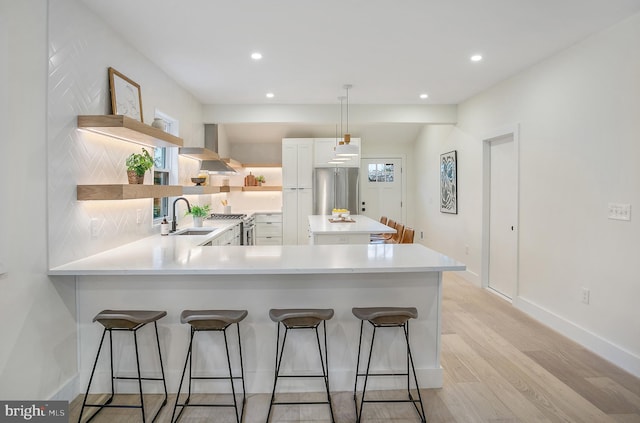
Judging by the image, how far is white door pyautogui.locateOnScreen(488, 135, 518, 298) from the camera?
168 inches

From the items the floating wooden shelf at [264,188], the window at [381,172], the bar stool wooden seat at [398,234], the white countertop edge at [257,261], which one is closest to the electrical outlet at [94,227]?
the white countertop edge at [257,261]

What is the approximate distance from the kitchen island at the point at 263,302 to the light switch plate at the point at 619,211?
1507 millimetres

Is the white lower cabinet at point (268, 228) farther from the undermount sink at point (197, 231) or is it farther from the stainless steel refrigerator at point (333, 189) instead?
the undermount sink at point (197, 231)

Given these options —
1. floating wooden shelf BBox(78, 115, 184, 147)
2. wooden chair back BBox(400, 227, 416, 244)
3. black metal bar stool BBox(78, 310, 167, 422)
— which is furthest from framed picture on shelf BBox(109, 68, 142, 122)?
wooden chair back BBox(400, 227, 416, 244)

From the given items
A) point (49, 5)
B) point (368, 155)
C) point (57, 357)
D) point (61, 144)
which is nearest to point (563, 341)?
point (57, 357)

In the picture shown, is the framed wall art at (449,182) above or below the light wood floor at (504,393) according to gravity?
above

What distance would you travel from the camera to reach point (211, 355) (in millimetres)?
2469

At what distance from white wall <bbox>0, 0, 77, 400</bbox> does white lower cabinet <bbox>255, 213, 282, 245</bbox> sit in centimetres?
506

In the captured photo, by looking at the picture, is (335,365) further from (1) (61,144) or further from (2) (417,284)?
(1) (61,144)

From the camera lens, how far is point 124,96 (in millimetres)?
3059

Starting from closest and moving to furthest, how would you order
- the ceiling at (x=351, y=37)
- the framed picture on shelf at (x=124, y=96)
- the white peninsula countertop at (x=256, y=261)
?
1. the white peninsula countertop at (x=256, y=261)
2. the ceiling at (x=351, y=37)
3. the framed picture on shelf at (x=124, y=96)

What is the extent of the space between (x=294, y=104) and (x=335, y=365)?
3.99 m

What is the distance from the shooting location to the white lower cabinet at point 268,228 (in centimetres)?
734

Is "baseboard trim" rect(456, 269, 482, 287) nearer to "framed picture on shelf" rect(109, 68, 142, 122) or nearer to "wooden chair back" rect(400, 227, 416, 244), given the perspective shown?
"wooden chair back" rect(400, 227, 416, 244)
